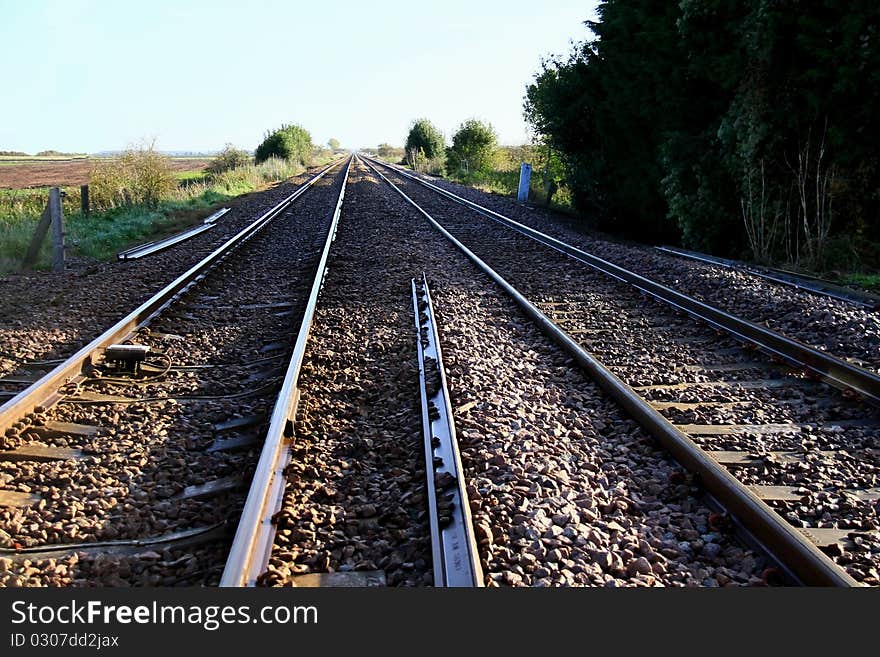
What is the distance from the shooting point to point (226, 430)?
4805mm

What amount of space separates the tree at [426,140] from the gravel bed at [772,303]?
59115 millimetres

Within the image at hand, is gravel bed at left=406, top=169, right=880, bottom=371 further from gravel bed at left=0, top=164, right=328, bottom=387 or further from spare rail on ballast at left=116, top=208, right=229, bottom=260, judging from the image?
spare rail on ballast at left=116, top=208, right=229, bottom=260

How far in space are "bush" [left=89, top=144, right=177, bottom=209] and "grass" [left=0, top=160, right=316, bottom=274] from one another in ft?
1.79

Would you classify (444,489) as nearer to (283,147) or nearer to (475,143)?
(475,143)

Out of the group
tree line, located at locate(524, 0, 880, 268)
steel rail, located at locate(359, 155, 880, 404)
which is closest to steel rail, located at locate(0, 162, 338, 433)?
steel rail, located at locate(359, 155, 880, 404)

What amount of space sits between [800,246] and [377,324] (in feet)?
26.3

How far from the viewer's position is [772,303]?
814cm

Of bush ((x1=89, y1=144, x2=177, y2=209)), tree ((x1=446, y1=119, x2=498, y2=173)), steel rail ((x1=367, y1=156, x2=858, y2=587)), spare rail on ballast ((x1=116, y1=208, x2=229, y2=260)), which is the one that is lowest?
steel rail ((x1=367, y1=156, x2=858, y2=587))

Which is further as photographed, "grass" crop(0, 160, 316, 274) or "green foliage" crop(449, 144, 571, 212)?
"green foliage" crop(449, 144, 571, 212)

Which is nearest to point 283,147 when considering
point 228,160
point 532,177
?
point 228,160

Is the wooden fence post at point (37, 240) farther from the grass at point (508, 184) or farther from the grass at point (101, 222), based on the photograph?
the grass at point (508, 184)

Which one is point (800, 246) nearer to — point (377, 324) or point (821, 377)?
point (821, 377)

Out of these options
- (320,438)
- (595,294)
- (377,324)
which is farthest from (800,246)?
(320,438)

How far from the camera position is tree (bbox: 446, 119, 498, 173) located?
42.7 m
